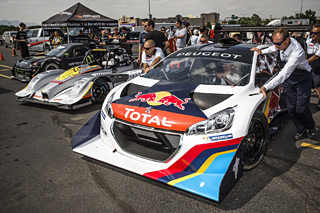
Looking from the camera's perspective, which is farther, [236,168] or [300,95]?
[300,95]

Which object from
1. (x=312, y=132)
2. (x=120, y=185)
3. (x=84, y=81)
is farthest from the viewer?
(x=84, y=81)

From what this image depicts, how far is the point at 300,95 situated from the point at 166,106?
226 cm

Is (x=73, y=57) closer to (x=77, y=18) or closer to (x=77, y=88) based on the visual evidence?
(x=77, y=88)

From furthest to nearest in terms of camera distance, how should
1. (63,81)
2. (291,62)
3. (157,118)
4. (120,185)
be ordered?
(63,81), (291,62), (120,185), (157,118)

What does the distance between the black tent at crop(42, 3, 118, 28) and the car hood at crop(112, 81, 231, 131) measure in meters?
12.0

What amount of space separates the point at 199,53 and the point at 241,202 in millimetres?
2156

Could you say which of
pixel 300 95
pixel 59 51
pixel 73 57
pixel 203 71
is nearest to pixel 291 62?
pixel 300 95

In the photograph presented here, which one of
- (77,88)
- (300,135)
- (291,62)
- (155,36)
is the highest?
(155,36)

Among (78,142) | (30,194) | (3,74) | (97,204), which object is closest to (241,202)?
(97,204)

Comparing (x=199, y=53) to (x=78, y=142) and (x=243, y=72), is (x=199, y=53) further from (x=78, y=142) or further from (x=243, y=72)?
(x=78, y=142)

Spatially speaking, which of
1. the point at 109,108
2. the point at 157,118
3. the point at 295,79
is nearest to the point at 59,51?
the point at 109,108

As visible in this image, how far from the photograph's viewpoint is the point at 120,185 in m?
2.84

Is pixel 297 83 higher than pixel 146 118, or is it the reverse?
pixel 297 83

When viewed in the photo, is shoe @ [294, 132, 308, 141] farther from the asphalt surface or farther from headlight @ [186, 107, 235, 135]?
headlight @ [186, 107, 235, 135]
